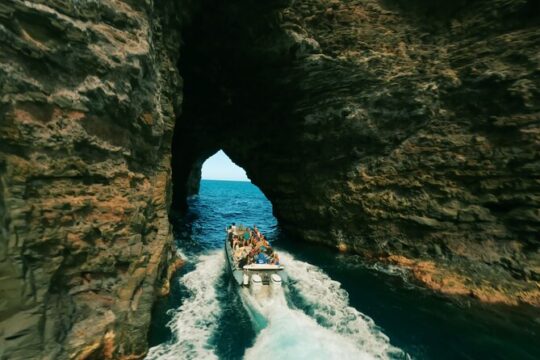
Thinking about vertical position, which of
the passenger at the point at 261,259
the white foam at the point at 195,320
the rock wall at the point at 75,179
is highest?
the rock wall at the point at 75,179

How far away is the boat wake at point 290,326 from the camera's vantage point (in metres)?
11.1

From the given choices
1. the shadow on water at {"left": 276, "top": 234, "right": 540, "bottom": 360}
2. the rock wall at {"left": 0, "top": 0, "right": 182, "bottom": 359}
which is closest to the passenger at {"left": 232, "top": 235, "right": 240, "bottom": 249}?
the shadow on water at {"left": 276, "top": 234, "right": 540, "bottom": 360}

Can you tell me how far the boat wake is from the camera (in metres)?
11.1

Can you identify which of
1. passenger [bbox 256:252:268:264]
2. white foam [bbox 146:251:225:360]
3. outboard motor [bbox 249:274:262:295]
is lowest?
white foam [bbox 146:251:225:360]

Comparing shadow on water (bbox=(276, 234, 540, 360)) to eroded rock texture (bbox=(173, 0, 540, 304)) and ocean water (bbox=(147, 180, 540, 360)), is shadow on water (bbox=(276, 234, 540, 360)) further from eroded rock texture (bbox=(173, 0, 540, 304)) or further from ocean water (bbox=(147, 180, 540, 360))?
eroded rock texture (bbox=(173, 0, 540, 304))

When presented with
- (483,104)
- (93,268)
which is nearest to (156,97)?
(93,268)

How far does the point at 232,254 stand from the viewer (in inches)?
733

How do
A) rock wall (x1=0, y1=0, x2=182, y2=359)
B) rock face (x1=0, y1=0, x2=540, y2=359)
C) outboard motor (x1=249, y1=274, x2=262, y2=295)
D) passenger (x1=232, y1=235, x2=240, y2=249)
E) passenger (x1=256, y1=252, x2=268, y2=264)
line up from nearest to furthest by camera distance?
rock wall (x1=0, y1=0, x2=182, y2=359), rock face (x1=0, y1=0, x2=540, y2=359), outboard motor (x1=249, y1=274, x2=262, y2=295), passenger (x1=256, y1=252, x2=268, y2=264), passenger (x1=232, y1=235, x2=240, y2=249)

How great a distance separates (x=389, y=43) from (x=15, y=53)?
21.3 m

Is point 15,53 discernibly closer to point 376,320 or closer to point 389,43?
point 376,320

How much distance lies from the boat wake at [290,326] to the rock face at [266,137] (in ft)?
6.60

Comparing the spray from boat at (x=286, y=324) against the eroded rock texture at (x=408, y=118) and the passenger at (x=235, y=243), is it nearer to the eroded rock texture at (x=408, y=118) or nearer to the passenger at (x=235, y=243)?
the passenger at (x=235, y=243)

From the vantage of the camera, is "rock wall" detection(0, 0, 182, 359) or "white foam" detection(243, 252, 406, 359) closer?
"rock wall" detection(0, 0, 182, 359)

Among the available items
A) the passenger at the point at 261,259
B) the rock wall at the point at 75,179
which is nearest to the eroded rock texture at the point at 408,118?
the passenger at the point at 261,259
